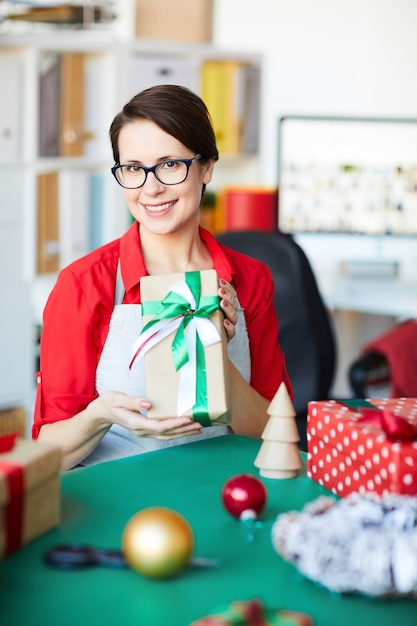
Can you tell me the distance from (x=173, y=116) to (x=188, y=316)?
428 mm

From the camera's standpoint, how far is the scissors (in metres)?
1.00

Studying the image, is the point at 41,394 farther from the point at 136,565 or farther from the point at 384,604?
the point at 384,604

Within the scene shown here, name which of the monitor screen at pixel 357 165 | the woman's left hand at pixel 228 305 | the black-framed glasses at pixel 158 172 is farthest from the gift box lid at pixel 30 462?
the monitor screen at pixel 357 165

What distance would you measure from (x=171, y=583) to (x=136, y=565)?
39 mm

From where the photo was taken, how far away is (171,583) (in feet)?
3.20

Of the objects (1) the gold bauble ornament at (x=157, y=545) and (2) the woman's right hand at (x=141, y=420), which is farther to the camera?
(2) the woman's right hand at (x=141, y=420)

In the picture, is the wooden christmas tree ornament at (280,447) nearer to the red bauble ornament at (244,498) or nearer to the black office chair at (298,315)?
the red bauble ornament at (244,498)

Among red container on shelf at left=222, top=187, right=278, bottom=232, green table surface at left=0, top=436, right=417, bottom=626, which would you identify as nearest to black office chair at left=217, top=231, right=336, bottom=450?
red container on shelf at left=222, top=187, right=278, bottom=232

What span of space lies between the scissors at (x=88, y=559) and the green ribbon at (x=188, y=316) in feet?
1.19

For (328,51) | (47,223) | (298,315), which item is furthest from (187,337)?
(328,51)

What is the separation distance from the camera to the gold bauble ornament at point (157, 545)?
0.96 metres

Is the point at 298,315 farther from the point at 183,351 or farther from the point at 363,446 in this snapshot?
the point at 363,446

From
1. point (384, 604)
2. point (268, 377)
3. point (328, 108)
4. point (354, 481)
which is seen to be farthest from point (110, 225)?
point (384, 604)

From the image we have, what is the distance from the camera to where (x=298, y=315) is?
2.74 meters
